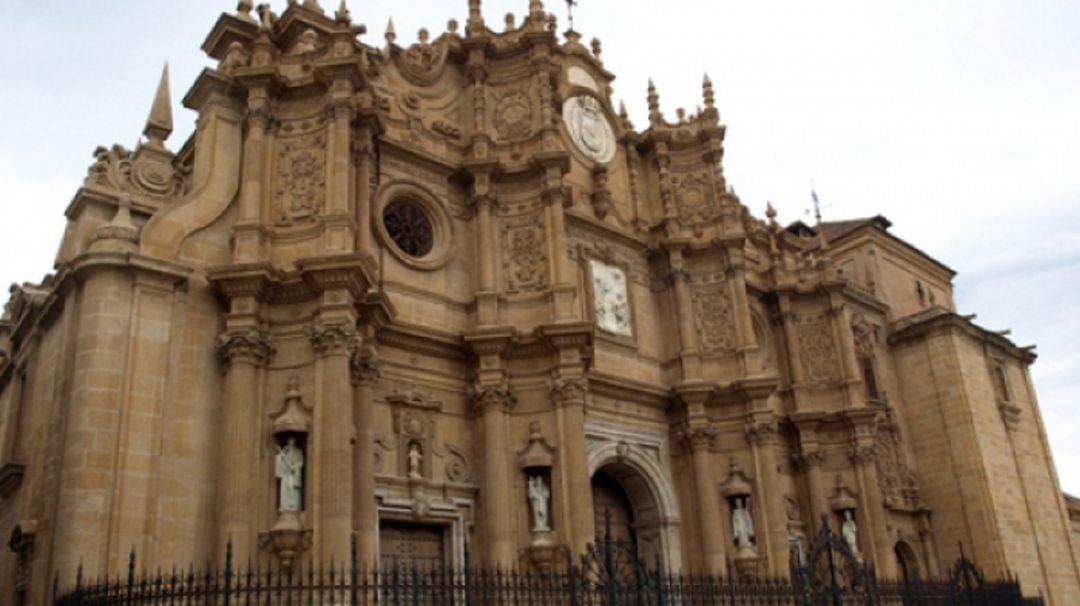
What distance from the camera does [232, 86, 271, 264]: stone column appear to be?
14.6m

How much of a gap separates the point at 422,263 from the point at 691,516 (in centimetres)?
780

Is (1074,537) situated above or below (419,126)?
below

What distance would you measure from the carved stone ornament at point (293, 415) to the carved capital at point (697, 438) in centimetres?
948

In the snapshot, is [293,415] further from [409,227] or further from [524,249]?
[524,249]

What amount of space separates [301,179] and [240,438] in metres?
4.37

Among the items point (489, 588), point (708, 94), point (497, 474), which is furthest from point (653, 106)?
point (489, 588)

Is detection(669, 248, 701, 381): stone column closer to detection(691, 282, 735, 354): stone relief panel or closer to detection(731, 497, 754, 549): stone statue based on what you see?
detection(691, 282, 735, 354): stone relief panel

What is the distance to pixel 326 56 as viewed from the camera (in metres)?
15.9

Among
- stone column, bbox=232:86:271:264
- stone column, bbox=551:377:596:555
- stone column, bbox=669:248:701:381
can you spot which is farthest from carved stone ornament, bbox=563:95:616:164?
stone column, bbox=232:86:271:264

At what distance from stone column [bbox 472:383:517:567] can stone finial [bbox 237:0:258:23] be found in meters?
7.45

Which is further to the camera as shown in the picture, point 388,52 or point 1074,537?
point 1074,537

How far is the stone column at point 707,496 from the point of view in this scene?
19.5m

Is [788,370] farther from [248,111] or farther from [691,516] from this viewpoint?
[248,111]

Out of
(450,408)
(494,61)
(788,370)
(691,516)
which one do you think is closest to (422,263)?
(450,408)
